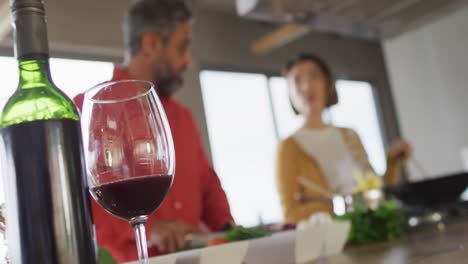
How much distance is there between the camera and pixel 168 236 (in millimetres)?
1120

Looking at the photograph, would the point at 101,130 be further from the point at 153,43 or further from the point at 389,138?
the point at 389,138

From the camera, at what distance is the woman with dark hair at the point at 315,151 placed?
1.95m

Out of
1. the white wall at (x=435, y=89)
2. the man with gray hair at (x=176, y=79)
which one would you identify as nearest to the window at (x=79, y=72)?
the white wall at (x=435, y=89)

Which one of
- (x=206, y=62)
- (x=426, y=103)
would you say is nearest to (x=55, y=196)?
(x=426, y=103)

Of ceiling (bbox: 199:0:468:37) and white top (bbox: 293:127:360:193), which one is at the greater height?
ceiling (bbox: 199:0:468:37)

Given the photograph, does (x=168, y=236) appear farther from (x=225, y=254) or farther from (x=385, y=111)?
(x=385, y=111)

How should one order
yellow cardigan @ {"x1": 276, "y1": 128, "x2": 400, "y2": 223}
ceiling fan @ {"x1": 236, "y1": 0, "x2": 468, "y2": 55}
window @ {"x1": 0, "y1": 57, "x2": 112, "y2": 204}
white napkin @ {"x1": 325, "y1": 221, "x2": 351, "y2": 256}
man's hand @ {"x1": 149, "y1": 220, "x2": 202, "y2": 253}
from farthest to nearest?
1. window @ {"x1": 0, "y1": 57, "x2": 112, "y2": 204}
2. ceiling fan @ {"x1": 236, "y1": 0, "x2": 468, "y2": 55}
3. yellow cardigan @ {"x1": 276, "y1": 128, "x2": 400, "y2": 223}
4. man's hand @ {"x1": 149, "y1": 220, "x2": 202, "y2": 253}
5. white napkin @ {"x1": 325, "y1": 221, "x2": 351, "y2": 256}

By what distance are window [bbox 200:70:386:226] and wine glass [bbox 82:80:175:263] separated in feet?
13.9

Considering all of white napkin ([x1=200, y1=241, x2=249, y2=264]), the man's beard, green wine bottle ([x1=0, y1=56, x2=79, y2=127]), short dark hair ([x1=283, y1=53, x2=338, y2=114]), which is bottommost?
white napkin ([x1=200, y1=241, x2=249, y2=264])

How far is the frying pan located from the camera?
1530 millimetres

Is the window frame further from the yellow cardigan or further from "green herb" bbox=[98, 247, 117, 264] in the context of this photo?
"green herb" bbox=[98, 247, 117, 264]

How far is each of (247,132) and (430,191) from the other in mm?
3886

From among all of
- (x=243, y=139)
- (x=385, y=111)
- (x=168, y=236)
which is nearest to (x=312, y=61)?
(x=168, y=236)

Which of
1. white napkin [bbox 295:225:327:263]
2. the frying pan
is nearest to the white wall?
the frying pan
